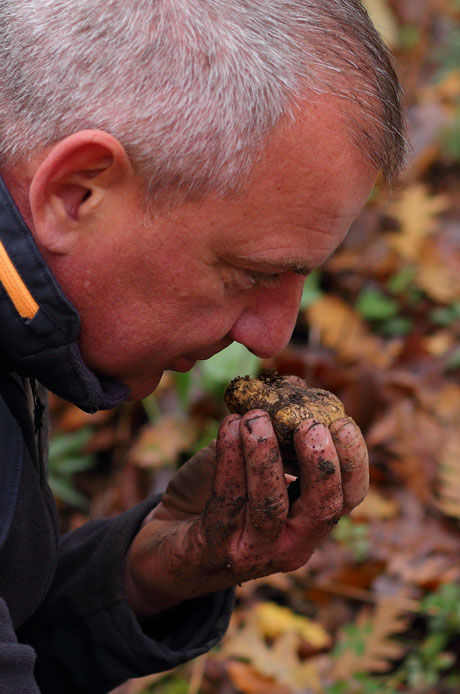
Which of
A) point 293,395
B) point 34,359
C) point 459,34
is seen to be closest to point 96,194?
point 34,359

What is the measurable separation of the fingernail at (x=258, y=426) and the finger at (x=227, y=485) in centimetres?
4

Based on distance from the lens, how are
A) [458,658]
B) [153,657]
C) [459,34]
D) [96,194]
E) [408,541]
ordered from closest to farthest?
[96,194], [153,657], [458,658], [408,541], [459,34]

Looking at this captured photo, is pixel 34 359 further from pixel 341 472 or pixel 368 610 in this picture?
pixel 368 610

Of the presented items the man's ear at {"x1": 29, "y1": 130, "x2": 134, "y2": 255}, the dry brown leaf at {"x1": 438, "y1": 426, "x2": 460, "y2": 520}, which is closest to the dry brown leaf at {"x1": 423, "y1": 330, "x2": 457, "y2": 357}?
the dry brown leaf at {"x1": 438, "y1": 426, "x2": 460, "y2": 520}

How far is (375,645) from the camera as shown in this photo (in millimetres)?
2857

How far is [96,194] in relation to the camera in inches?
61.8

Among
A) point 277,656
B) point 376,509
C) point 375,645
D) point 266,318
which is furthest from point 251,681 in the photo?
point 266,318

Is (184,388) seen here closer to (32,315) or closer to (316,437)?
(316,437)

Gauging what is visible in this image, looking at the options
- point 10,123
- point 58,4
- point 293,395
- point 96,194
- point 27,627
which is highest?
point 58,4

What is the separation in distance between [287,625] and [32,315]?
1.79 meters

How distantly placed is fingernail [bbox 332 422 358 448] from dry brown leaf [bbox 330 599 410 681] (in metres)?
1.29

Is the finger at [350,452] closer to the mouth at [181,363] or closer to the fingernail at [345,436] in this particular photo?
the fingernail at [345,436]

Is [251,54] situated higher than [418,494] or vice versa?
[251,54]

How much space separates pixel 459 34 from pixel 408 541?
4.81 m
